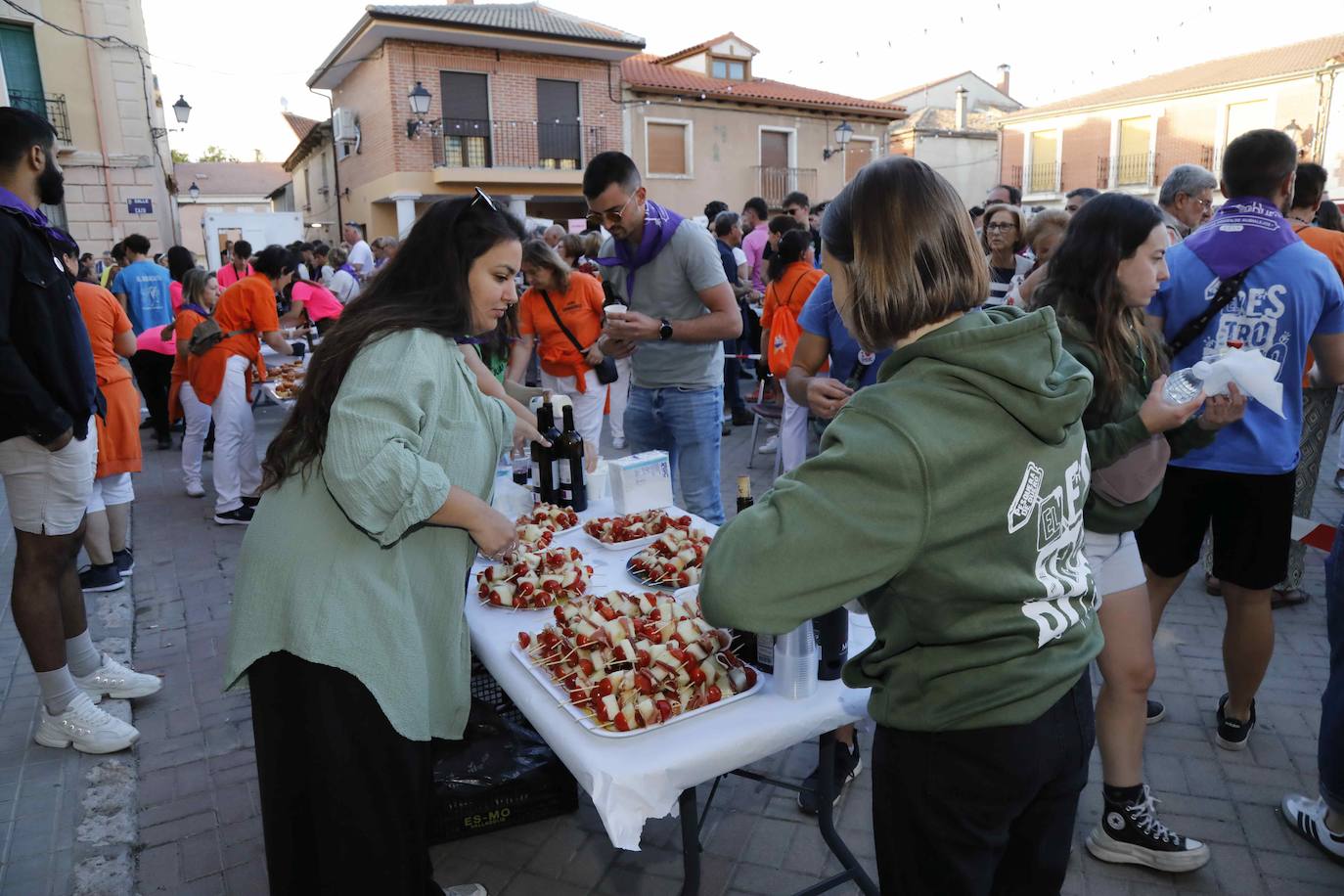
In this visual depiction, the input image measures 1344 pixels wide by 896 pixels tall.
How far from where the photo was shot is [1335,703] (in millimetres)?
2334

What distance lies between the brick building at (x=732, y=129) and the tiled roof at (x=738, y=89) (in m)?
0.03

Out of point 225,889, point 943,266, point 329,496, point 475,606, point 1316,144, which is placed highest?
point 1316,144

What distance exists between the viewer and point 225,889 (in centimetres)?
248

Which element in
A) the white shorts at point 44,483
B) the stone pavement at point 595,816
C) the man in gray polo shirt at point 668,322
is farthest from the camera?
the man in gray polo shirt at point 668,322

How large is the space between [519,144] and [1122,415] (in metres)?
22.1

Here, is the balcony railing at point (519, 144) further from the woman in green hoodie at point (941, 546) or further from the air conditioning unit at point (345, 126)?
the woman in green hoodie at point (941, 546)

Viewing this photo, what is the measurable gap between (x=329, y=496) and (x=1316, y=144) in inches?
1069

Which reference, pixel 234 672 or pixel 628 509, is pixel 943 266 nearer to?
pixel 234 672

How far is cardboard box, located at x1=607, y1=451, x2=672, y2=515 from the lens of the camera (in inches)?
115

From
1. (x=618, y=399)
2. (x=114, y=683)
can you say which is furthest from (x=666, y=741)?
Result: (x=618, y=399)

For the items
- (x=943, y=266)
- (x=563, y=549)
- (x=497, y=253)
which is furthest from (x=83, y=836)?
(x=943, y=266)

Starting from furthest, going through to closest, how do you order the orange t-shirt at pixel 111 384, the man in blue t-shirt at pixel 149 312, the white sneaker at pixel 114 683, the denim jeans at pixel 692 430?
1. the man in blue t-shirt at pixel 149 312
2. the orange t-shirt at pixel 111 384
3. the denim jeans at pixel 692 430
4. the white sneaker at pixel 114 683

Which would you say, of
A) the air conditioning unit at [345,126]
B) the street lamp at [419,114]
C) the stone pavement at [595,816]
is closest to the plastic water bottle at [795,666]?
the stone pavement at [595,816]

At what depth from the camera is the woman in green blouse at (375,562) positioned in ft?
5.43
